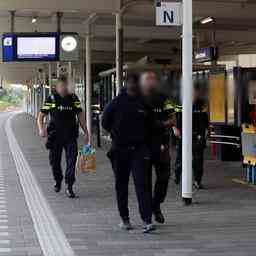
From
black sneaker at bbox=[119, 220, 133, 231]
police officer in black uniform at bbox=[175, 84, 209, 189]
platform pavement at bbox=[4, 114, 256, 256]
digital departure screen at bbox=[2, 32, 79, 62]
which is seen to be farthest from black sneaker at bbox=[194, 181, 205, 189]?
digital departure screen at bbox=[2, 32, 79, 62]

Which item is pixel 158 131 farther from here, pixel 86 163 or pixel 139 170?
pixel 86 163

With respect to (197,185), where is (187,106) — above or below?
above

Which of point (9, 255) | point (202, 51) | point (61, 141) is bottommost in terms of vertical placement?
point (9, 255)

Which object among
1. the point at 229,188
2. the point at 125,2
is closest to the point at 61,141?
the point at 229,188

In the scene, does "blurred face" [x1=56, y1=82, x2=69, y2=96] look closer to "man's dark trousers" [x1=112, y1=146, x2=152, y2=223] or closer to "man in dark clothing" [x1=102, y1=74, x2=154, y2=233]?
"man in dark clothing" [x1=102, y1=74, x2=154, y2=233]

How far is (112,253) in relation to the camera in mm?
7125

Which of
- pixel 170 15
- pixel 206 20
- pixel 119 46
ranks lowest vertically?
pixel 170 15

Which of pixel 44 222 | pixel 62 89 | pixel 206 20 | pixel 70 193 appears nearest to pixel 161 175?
pixel 44 222

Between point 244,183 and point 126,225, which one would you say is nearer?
point 126,225

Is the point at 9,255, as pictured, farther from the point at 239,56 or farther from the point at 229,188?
the point at 239,56

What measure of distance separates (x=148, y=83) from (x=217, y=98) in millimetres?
7681

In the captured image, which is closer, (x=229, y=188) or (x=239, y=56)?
(x=229, y=188)

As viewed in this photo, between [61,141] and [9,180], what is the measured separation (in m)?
2.99

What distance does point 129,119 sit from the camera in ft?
26.5
